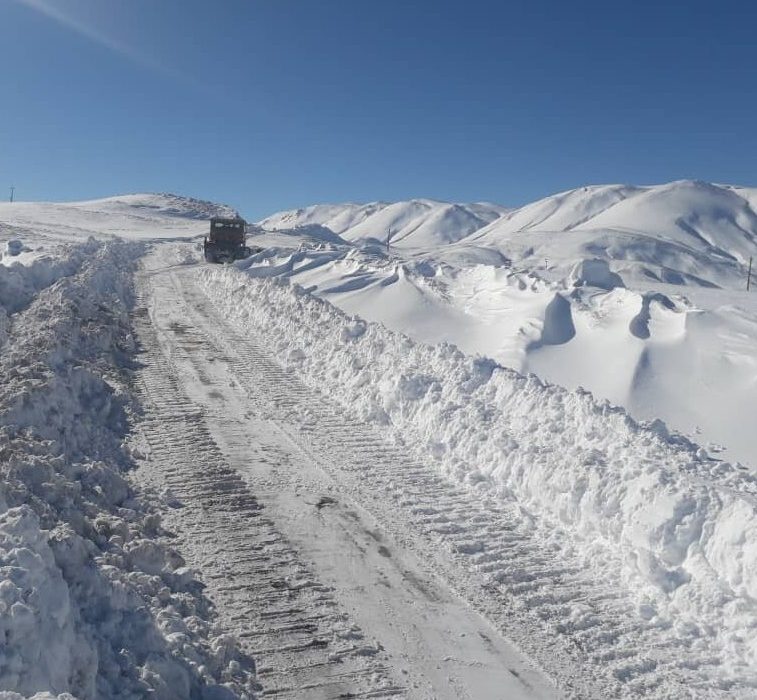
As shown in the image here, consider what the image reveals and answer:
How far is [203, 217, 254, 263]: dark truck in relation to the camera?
1372 inches

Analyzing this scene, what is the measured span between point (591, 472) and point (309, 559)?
301cm

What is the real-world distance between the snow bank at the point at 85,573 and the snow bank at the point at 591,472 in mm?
3414

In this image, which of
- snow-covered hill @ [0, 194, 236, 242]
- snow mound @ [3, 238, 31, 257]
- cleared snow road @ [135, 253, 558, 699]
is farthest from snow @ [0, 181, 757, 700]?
snow-covered hill @ [0, 194, 236, 242]

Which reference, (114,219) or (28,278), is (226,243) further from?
(114,219)

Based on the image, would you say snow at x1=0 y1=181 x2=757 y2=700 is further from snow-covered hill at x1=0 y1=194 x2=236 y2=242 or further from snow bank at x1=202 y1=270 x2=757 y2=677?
snow-covered hill at x1=0 y1=194 x2=236 y2=242

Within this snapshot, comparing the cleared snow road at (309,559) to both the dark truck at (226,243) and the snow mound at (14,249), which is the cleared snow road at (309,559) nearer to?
the snow mound at (14,249)

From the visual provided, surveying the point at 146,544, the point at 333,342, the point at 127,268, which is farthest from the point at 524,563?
the point at 127,268

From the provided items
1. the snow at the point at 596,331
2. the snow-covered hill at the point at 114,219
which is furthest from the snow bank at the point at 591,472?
the snow-covered hill at the point at 114,219

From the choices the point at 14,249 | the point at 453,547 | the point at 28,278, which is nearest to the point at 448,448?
the point at 453,547

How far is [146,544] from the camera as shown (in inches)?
215

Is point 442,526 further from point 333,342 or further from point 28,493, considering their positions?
point 333,342

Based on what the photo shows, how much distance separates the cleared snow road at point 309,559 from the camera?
4.52 meters

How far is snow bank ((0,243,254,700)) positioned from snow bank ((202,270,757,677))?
11.2 feet

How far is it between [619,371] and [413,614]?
6.65m
